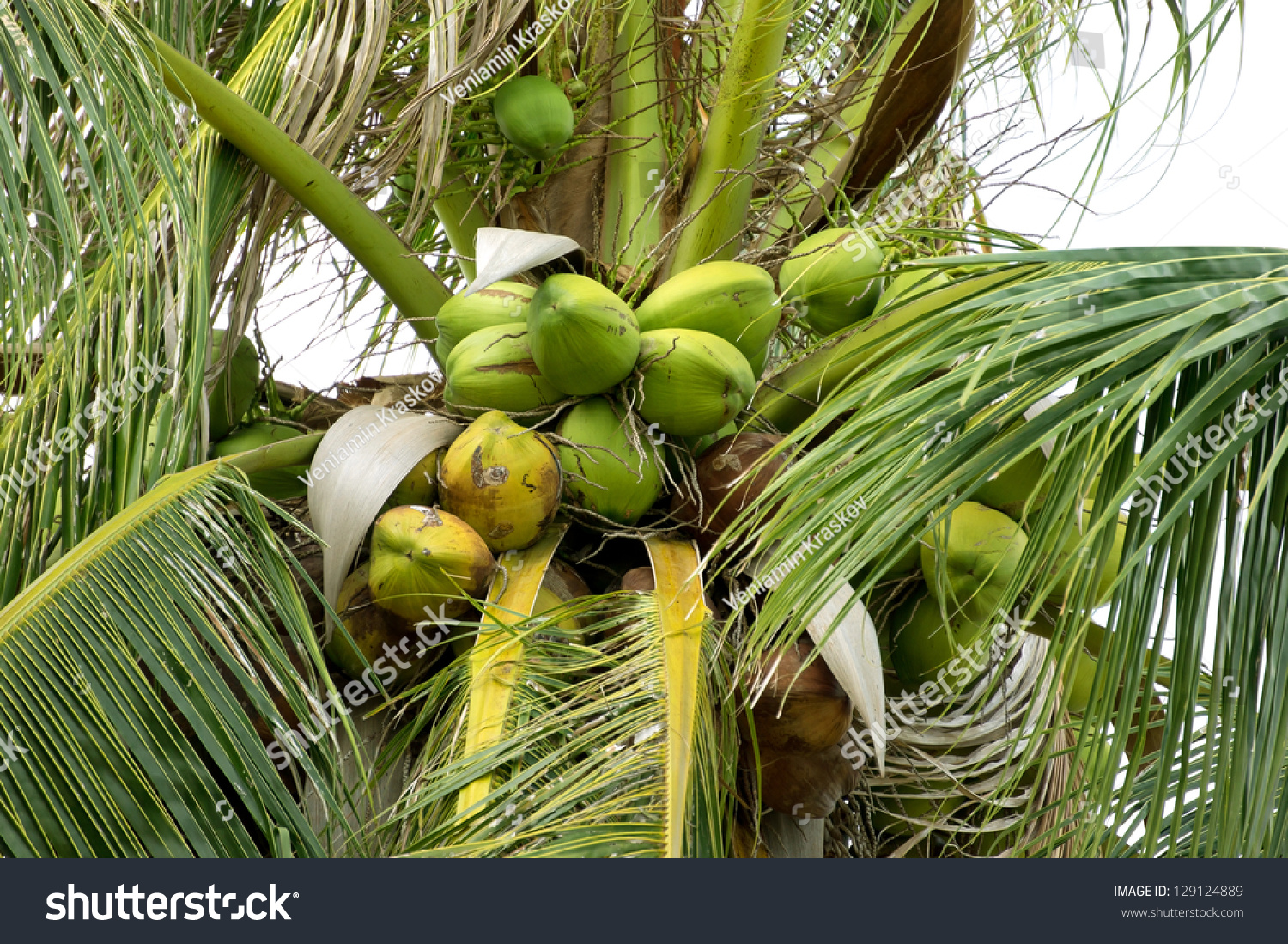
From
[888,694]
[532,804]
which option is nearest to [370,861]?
[532,804]

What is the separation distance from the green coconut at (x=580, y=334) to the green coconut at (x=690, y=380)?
3 cm

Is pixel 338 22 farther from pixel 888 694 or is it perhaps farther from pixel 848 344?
pixel 888 694

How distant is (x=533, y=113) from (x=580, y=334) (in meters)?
0.57

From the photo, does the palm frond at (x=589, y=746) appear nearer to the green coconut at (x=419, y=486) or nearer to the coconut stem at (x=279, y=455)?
the green coconut at (x=419, y=486)

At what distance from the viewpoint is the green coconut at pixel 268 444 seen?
75.9 inches

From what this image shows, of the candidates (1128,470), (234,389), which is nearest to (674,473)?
(1128,470)

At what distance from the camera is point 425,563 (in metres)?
1.57

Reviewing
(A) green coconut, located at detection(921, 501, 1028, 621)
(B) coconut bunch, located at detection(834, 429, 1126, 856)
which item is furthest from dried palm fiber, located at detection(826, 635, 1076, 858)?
(A) green coconut, located at detection(921, 501, 1028, 621)

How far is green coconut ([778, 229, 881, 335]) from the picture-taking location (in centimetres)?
178

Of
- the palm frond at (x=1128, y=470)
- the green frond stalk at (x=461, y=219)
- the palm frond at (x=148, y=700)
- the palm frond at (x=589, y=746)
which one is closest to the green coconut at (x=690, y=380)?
the palm frond at (x=589, y=746)

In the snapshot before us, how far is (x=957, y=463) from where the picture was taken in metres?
1.18

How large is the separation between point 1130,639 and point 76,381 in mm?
1336

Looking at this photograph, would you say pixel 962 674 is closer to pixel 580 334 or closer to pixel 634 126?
pixel 580 334

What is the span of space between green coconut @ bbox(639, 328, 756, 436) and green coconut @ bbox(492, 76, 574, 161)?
488 mm
